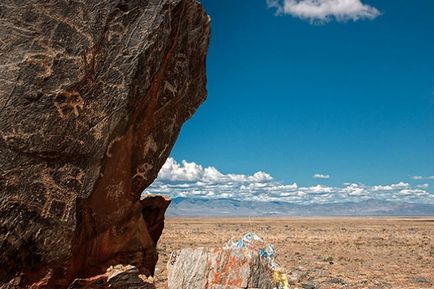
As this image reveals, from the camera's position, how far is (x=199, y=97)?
1083 cm

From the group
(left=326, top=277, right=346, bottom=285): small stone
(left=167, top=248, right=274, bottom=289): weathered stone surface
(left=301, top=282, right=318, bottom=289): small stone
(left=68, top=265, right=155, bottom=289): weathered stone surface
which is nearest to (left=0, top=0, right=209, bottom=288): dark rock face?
(left=68, top=265, right=155, bottom=289): weathered stone surface

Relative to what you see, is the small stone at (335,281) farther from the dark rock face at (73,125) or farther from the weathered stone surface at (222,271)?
the dark rock face at (73,125)

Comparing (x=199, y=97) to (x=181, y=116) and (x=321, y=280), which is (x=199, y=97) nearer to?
(x=181, y=116)

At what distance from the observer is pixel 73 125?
309 inches

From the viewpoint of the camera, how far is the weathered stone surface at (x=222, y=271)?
10.3 meters

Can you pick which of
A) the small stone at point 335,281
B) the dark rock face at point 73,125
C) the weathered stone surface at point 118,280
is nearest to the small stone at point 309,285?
the small stone at point 335,281

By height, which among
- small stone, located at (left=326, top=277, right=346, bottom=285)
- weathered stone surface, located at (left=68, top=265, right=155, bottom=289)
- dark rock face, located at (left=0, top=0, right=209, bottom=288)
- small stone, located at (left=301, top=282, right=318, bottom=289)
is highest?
dark rock face, located at (left=0, top=0, right=209, bottom=288)

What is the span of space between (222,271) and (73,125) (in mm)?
4660

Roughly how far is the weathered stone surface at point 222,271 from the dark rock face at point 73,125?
2.22m

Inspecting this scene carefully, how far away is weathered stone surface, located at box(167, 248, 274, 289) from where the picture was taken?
33.8 feet

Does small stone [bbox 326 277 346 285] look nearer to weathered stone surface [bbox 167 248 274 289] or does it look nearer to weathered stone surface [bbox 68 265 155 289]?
weathered stone surface [bbox 167 248 274 289]

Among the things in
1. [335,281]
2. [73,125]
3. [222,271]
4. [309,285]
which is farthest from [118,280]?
[335,281]

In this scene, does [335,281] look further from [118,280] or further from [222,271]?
[118,280]

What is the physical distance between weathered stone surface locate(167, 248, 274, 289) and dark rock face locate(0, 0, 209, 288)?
7.30 ft
